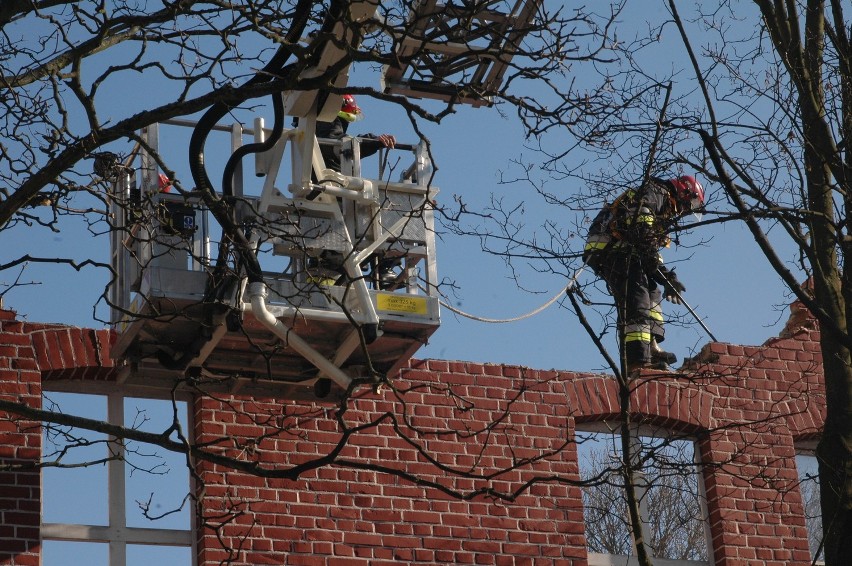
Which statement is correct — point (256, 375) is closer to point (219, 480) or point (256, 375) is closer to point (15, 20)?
point (219, 480)

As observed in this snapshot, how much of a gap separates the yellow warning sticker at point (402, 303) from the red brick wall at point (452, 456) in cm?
100

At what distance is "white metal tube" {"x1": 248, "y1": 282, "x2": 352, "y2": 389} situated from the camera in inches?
361

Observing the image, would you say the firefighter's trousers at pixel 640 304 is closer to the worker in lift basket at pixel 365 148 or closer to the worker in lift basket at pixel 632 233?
the worker in lift basket at pixel 632 233

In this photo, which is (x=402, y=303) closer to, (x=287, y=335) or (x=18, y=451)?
(x=287, y=335)

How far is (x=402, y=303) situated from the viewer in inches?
385

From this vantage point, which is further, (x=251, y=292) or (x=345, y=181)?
(x=345, y=181)

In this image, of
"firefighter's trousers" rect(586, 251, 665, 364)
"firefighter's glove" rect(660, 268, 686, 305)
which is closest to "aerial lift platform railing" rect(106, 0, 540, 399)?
"firefighter's trousers" rect(586, 251, 665, 364)

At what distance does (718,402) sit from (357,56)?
678cm

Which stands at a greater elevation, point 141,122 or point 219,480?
point 141,122

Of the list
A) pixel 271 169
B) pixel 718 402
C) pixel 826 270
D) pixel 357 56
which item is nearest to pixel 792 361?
pixel 718 402

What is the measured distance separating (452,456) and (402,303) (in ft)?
7.06

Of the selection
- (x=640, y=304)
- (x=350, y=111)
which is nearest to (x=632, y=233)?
(x=350, y=111)

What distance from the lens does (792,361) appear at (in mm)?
13039

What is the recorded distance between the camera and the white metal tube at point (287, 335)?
9164 millimetres
